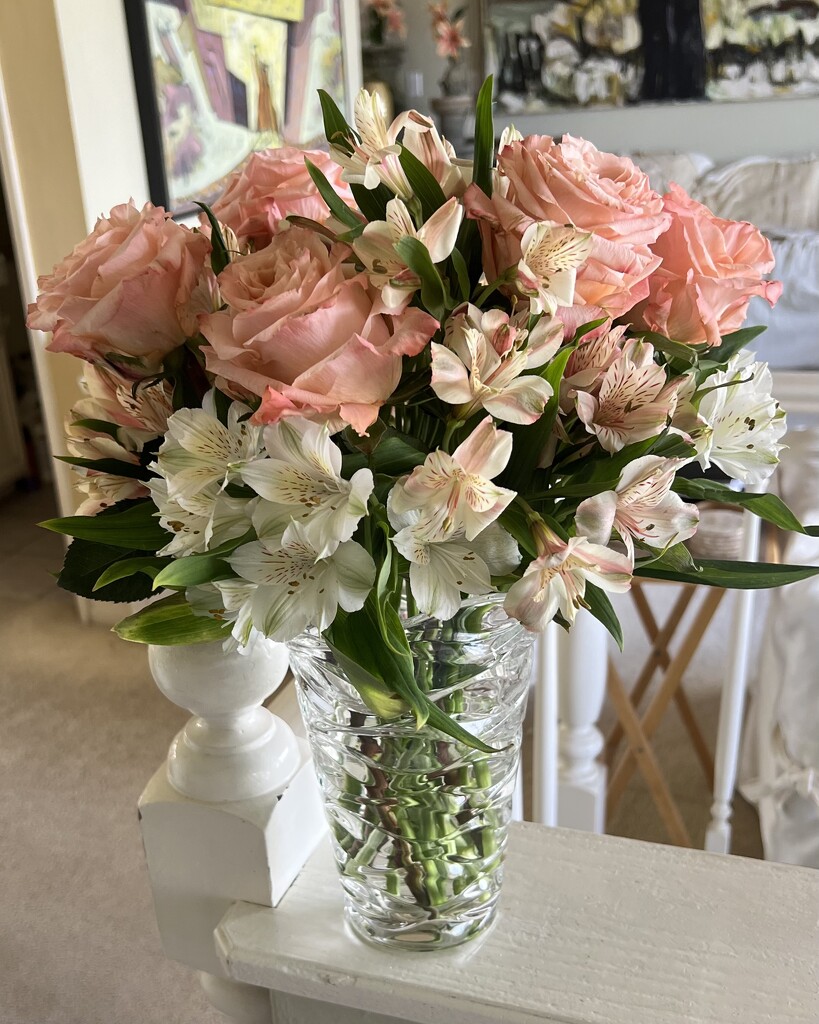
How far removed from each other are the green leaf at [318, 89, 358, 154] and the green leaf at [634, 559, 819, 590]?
26cm

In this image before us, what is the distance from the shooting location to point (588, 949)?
1.98 ft

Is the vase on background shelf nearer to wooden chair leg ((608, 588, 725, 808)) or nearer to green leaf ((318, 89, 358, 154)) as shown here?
wooden chair leg ((608, 588, 725, 808))

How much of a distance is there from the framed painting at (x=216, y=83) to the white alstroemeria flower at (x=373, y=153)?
2.19m

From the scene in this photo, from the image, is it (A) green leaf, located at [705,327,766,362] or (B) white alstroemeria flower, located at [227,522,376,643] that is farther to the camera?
(A) green leaf, located at [705,327,766,362]

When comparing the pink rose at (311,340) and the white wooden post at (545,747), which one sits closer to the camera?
the pink rose at (311,340)

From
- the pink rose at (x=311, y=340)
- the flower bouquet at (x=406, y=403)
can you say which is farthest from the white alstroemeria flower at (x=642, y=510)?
the pink rose at (x=311, y=340)

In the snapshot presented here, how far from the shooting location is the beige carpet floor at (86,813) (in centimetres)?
167

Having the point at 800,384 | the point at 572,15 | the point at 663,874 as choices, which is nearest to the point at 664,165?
the point at 572,15

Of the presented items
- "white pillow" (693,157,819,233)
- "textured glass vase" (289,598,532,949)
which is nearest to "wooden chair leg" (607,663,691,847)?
"textured glass vase" (289,598,532,949)

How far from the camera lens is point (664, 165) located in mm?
4023

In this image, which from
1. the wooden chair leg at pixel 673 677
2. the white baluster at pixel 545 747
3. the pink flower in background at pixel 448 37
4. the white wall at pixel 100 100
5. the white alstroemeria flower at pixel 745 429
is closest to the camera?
the white alstroemeria flower at pixel 745 429

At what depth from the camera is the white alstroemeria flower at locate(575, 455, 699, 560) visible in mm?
409

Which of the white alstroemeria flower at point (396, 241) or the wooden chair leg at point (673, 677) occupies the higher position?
the white alstroemeria flower at point (396, 241)

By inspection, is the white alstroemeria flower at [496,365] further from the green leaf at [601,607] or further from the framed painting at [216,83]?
the framed painting at [216,83]
